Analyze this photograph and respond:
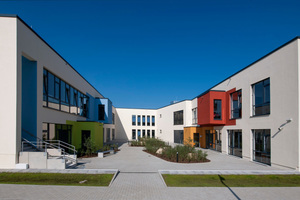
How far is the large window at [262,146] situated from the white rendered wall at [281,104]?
33 cm

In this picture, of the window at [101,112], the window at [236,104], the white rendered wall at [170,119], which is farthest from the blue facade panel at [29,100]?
the white rendered wall at [170,119]

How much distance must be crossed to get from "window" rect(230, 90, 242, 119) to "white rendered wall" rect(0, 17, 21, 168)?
1581cm

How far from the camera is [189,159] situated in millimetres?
15250

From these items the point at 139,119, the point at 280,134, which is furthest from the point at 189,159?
the point at 139,119

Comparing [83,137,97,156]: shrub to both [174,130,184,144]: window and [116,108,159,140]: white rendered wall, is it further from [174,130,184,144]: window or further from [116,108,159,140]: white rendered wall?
[116,108,159,140]: white rendered wall

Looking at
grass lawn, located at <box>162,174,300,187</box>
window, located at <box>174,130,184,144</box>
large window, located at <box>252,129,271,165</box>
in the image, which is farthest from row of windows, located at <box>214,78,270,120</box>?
window, located at <box>174,130,184,144</box>

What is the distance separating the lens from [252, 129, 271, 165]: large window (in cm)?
1428

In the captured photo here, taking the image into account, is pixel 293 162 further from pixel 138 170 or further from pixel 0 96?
pixel 0 96

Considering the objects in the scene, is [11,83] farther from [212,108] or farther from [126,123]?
[126,123]

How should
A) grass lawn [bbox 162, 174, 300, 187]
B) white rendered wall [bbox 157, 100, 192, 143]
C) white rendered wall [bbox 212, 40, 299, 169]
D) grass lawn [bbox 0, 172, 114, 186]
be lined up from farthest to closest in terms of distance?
white rendered wall [bbox 157, 100, 192, 143], white rendered wall [bbox 212, 40, 299, 169], grass lawn [bbox 162, 174, 300, 187], grass lawn [bbox 0, 172, 114, 186]

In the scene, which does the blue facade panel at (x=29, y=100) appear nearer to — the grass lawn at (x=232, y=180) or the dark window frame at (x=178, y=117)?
the grass lawn at (x=232, y=180)

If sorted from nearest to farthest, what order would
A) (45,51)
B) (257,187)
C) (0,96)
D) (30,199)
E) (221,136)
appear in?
1. (30,199)
2. (257,187)
3. (0,96)
4. (45,51)
5. (221,136)

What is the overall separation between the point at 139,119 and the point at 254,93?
1285 inches

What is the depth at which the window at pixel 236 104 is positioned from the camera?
1875cm
